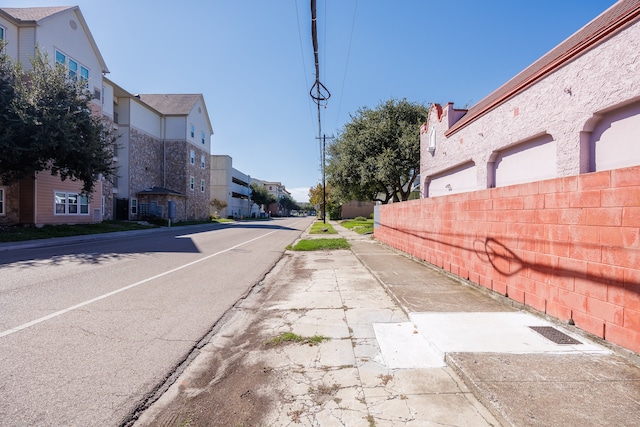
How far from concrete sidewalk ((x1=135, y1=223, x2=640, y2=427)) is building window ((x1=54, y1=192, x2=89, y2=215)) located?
2480 cm

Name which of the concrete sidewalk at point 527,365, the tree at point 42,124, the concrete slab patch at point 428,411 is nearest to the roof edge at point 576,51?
the concrete sidewalk at point 527,365

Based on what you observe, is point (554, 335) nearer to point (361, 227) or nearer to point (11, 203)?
point (361, 227)

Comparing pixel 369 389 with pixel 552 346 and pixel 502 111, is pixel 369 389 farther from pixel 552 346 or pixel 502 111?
pixel 502 111

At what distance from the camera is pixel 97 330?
4.64 meters

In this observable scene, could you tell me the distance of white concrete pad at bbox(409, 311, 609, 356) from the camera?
12.5 ft

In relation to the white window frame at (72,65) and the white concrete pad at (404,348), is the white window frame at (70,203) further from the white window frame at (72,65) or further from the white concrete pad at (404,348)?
the white concrete pad at (404,348)

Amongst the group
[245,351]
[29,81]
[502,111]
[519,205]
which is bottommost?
[245,351]

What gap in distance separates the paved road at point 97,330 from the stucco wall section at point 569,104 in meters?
8.05

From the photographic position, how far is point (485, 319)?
4.91m

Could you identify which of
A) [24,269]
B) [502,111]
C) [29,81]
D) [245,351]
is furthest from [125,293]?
[29,81]

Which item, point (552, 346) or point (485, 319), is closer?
point (552, 346)

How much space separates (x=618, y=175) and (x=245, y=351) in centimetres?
481

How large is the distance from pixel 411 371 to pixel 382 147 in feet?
63.3

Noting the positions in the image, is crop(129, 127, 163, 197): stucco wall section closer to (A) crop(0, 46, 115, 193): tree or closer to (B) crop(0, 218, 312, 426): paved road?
(A) crop(0, 46, 115, 193): tree
